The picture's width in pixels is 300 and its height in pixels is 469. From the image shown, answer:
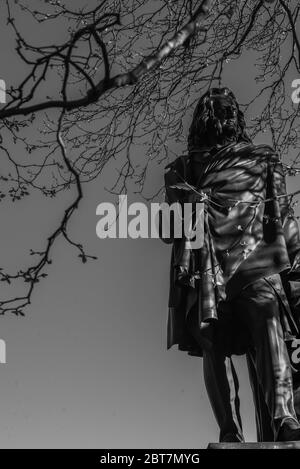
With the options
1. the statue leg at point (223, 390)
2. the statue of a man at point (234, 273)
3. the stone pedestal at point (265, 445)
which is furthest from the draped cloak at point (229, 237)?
the stone pedestal at point (265, 445)

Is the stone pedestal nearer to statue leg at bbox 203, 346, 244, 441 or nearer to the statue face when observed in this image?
statue leg at bbox 203, 346, 244, 441

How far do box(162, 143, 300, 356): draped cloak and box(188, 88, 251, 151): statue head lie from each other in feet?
0.35

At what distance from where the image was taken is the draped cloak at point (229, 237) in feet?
22.9

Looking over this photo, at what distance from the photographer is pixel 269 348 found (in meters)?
6.72

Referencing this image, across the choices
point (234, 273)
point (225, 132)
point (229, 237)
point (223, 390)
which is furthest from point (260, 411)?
point (225, 132)

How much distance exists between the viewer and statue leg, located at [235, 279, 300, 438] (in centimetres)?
655

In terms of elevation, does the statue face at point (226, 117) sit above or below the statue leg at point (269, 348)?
above

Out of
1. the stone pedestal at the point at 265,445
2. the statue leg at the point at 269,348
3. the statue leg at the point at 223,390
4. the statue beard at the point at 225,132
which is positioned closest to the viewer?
the stone pedestal at the point at 265,445

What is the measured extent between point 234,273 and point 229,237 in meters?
0.28

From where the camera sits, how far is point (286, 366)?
6695 millimetres

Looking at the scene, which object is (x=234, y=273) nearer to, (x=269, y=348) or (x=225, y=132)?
(x=269, y=348)

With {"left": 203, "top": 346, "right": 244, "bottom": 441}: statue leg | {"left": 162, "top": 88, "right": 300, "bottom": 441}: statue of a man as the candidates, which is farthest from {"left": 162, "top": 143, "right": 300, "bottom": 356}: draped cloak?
{"left": 203, "top": 346, "right": 244, "bottom": 441}: statue leg

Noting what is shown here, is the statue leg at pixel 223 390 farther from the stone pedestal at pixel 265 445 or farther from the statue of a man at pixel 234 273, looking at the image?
the stone pedestal at pixel 265 445

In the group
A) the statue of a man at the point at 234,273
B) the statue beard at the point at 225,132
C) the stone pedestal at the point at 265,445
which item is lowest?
the stone pedestal at the point at 265,445
